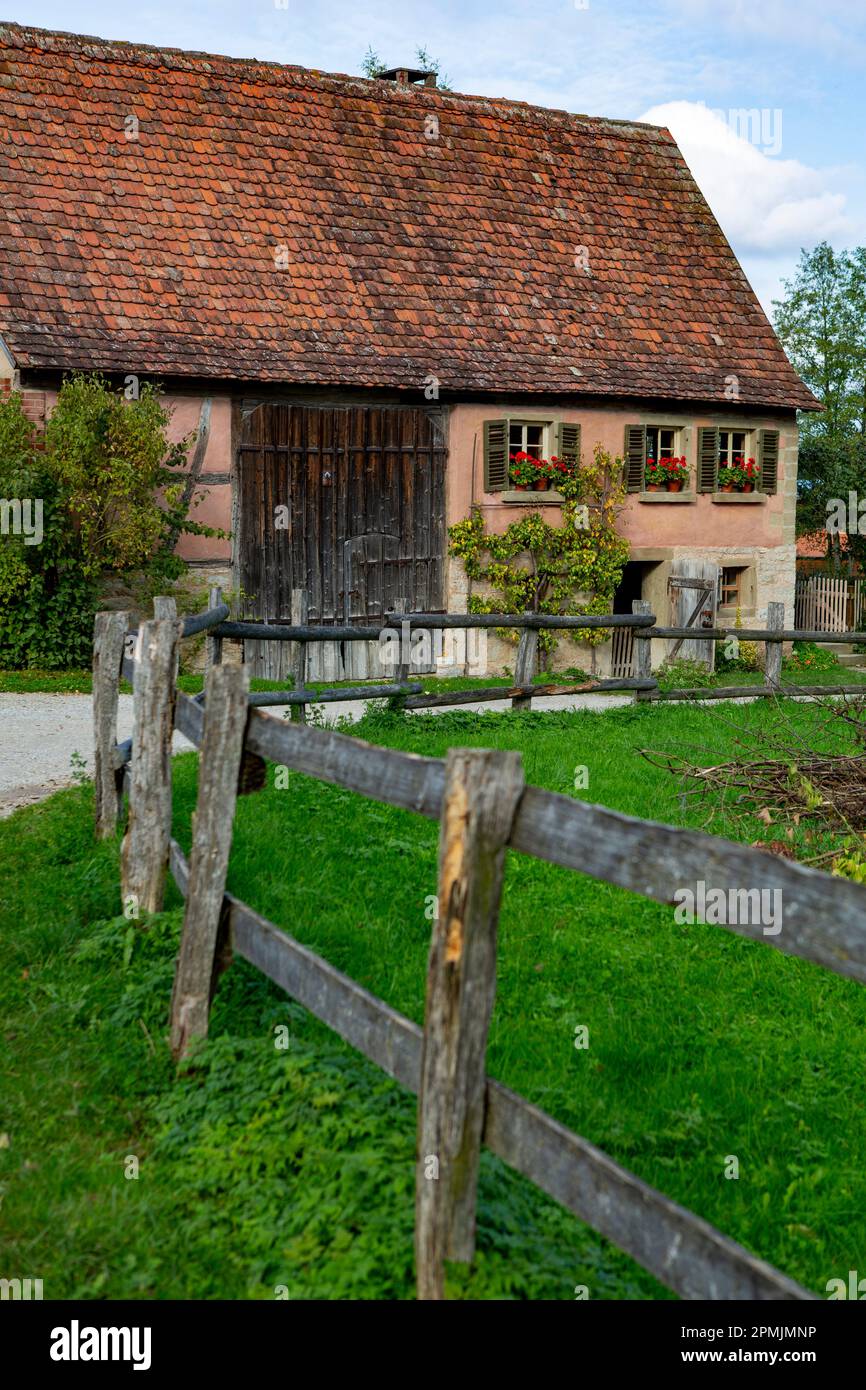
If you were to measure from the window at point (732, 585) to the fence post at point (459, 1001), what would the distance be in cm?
1836

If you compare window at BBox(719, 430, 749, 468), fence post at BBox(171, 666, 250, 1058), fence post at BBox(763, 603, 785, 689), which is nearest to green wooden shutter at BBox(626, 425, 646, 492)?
window at BBox(719, 430, 749, 468)

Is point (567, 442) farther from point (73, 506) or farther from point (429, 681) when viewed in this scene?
point (73, 506)

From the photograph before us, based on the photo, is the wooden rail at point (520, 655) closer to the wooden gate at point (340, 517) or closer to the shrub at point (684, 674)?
the shrub at point (684, 674)

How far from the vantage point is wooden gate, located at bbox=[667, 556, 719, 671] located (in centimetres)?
1902

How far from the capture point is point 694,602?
19.4m

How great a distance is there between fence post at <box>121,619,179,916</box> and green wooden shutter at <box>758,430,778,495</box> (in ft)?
53.6

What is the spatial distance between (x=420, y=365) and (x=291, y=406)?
5.69 feet

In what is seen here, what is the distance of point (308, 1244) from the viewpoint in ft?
11.6

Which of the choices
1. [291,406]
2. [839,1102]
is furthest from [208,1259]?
[291,406]

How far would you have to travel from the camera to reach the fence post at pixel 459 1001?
10.5ft

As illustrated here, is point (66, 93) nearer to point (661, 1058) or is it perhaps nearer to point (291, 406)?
point (291, 406)

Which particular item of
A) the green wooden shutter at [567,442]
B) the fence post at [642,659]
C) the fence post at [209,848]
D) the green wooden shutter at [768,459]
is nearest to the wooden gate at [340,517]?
the green wooden shutter at [567,442]

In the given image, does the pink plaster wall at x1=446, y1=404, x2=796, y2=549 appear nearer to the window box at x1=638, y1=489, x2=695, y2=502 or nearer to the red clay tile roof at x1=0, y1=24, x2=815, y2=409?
the window box at x1=638, y1=489, x2=695, y2=502
